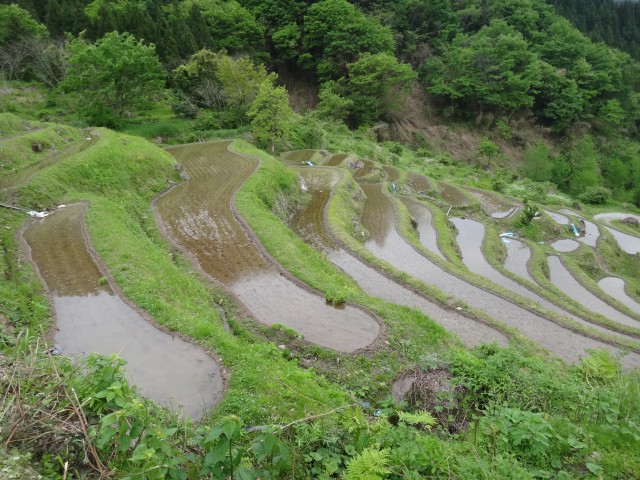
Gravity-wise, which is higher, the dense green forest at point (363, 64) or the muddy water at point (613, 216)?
the dense green forest at point (363, 64)

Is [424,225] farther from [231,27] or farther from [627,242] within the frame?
[231,27]

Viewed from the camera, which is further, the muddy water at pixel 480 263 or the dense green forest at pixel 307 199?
the muddy water at pixel 480 263

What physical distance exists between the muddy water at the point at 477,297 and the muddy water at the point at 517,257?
21.6ft

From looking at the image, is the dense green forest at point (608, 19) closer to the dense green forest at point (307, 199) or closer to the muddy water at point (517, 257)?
the dense green forest at point (307, 199)

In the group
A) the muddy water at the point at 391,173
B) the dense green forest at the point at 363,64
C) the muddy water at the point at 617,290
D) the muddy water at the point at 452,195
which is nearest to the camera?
the muddy water at the point at 617,290

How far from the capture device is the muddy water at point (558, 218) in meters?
32.9

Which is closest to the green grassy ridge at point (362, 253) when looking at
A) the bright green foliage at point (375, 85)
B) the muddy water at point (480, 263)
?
the muddy water at point (480, 263)

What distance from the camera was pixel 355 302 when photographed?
13.2 m

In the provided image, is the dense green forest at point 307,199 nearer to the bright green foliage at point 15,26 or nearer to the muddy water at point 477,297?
the bright green foliage at point 15,26

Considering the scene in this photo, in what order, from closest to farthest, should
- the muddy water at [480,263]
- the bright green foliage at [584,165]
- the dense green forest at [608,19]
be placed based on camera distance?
the muddy water at [480,263], the bright green foliage at [584,165], the dense green forest at [608,19]

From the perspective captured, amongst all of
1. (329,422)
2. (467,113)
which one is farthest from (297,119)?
(329,422)

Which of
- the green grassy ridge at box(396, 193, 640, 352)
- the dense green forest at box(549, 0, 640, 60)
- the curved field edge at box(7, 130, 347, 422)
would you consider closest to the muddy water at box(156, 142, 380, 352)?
the curved field edge at box(7, 130, 347, 422)

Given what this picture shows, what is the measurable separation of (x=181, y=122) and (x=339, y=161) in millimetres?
14428

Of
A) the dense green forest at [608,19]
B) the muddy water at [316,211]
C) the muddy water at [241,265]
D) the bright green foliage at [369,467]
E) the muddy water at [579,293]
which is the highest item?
the dense green forest at [608,19]
